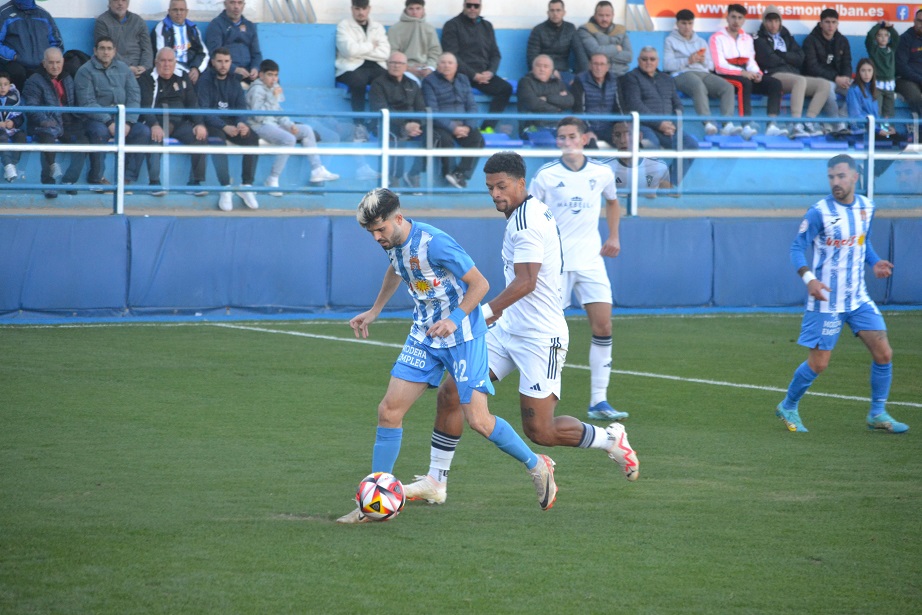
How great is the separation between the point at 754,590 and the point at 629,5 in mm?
18091

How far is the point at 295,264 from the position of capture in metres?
15.0

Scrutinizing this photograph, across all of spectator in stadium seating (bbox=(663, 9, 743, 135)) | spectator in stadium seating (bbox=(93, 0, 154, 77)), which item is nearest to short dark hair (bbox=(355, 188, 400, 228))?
spectator in stadium seating (bbox=(93, 0, 154, 77))

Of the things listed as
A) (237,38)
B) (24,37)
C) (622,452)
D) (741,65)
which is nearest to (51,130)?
(24,37)

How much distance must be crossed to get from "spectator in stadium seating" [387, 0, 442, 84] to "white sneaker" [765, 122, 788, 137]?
5.05m

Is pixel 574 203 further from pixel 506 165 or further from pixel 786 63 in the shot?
pixel 786 63

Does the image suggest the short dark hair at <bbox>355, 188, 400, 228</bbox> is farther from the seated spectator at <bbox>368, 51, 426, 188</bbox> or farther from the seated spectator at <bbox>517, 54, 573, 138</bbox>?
the seated spectator at <bbox>517, 54, 573, 138</bbox>

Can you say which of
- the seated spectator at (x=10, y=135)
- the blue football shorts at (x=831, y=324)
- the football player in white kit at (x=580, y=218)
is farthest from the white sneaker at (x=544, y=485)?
the seated spectator at (x=10, y=135)

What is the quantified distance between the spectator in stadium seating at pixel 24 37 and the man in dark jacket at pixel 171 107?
1.39 m

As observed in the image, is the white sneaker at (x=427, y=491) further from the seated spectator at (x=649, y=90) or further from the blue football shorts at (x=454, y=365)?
the seated spectator at (x=649, y=90)

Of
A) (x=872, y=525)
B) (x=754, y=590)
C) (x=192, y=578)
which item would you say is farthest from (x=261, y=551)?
(x=872, y=525)

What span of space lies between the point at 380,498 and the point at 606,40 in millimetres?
14471

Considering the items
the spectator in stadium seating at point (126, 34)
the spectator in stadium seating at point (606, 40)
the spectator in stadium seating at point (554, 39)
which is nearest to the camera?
the spectator in stadium seating at point (126, 34)

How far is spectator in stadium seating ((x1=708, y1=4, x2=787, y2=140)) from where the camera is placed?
64.1 feet

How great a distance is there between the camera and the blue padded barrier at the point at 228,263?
14406 millimetres
